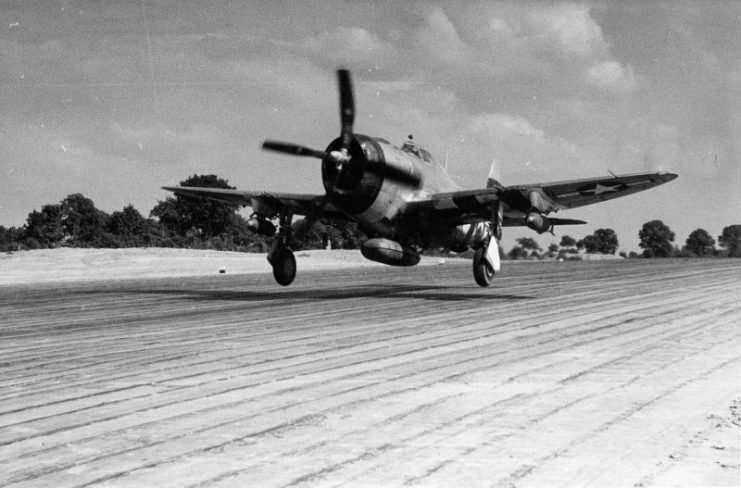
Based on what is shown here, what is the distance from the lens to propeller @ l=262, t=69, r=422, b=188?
17906 millimetres

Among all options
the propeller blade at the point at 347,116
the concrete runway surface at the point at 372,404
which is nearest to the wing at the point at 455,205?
the propeller blade at the point at 347,116

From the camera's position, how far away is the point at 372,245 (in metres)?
19.8

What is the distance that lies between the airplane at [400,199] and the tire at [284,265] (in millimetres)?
33

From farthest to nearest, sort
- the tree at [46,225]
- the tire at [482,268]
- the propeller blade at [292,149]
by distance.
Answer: the tree at [46,225] → the tire at [482,268] → the propeller blade at [292,149]

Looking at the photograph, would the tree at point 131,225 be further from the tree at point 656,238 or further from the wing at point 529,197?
the tree at point 656,238

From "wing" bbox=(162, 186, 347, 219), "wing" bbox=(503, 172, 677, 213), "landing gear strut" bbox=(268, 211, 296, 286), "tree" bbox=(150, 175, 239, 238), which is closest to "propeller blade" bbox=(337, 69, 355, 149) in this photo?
"wing" bbox=(162, 186, 347, 219)

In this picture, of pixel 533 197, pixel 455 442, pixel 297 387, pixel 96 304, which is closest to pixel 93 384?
pixel 297 387

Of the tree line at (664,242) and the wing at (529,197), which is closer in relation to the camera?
the wing at (529,197)

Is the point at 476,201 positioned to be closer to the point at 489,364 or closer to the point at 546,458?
the point at 489,364

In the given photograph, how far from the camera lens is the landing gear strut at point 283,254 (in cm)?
2292

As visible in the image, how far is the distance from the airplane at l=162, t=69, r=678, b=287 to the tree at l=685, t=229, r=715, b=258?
165781 mm

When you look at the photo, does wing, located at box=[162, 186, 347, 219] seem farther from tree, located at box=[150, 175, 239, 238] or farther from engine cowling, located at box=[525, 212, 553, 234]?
tree, located at box=[150, 175, 239, 238]

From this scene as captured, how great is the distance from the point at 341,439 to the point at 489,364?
141 inches

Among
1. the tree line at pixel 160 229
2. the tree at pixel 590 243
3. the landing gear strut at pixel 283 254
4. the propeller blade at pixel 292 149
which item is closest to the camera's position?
the propeller blade at pixel 292 149
